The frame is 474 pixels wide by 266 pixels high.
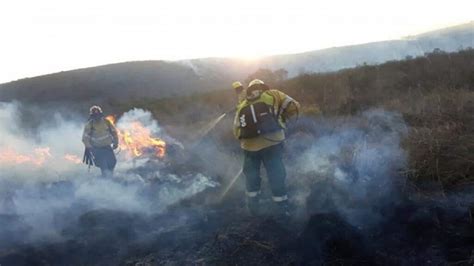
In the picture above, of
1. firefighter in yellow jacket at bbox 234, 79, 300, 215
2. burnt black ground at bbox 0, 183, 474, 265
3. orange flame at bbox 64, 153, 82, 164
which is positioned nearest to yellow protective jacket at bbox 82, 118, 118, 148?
burnt black ground at bbox 0, 183, 474, 265

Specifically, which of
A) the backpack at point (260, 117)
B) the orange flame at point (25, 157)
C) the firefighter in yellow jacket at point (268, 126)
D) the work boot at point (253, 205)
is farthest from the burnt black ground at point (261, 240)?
the orange flame at point (25, 157)

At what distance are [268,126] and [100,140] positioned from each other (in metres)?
4.53

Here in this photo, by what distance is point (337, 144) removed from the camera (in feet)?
31.4

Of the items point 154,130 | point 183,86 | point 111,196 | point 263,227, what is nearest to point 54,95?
point 183,86

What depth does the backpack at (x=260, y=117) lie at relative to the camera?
23.1 feet

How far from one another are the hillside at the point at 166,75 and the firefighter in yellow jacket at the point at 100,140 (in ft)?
109

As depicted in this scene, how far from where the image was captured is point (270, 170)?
23.6 ft

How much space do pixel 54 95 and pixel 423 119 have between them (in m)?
45.5

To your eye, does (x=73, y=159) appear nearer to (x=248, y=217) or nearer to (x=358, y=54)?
(x=248, y=217)

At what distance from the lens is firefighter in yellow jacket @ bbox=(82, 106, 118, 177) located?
10.0 metres

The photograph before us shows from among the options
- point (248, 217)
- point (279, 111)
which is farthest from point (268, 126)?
point (248, 217)

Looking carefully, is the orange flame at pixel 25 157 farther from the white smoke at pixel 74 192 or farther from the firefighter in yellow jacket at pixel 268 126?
the firefighter in yellow jacket at pixel 268 126

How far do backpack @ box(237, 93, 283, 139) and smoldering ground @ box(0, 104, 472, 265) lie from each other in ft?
4.32

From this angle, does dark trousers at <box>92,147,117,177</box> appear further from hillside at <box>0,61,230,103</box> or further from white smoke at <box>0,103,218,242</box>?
hillside at <box>0,61,230,103</box>
